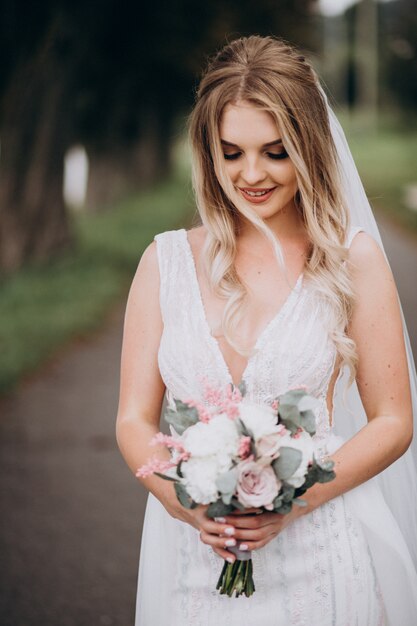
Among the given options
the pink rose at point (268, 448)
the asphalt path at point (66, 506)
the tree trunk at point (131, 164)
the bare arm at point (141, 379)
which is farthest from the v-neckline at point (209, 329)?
the tree trunk at point (131, 164)

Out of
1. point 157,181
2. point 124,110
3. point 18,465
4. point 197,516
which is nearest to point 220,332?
point 197,516

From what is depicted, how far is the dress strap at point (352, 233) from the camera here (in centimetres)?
279

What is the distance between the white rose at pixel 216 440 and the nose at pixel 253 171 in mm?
857

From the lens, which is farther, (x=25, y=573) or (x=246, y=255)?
(x=25, y=573)

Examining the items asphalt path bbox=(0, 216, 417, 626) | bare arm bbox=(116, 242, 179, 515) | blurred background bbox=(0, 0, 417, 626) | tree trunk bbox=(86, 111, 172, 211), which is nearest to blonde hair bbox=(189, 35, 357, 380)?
bare arm bbox=(116, 242, 179, 515)

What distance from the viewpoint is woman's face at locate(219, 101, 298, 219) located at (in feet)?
8.82

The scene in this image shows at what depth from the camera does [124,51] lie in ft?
61.1

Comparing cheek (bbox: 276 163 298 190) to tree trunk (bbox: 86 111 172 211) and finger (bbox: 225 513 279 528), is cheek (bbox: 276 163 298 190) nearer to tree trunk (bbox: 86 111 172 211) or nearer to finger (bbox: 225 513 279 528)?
finger (bbox: 225 513 279 528)

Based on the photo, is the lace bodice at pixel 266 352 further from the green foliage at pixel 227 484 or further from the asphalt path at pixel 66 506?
the asphalt path at pixel 66 506

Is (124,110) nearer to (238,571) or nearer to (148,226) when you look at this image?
(148,226)

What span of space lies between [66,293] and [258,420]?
10.1 metres

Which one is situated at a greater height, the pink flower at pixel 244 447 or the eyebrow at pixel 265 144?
the eyebrow at pixel 265 144

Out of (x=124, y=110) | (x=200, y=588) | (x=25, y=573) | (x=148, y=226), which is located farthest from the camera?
(x=124, y=110)

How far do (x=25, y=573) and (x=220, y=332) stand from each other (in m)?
2.68
